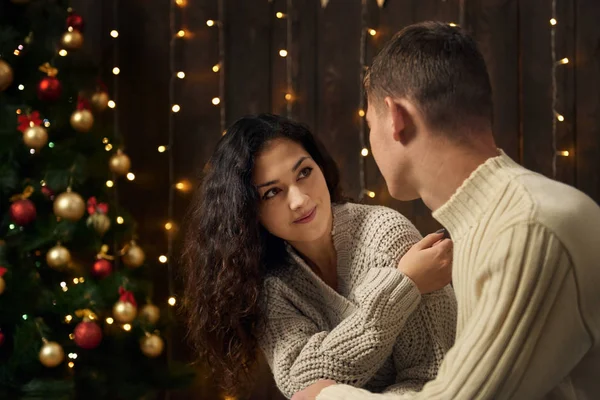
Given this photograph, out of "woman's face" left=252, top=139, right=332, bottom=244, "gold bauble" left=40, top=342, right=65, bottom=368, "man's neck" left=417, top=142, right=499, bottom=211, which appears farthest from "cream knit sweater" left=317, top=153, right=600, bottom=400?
"gold bauble" left=40, top=342, right=65, bottom=368

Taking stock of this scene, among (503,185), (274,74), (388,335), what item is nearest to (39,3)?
(274,74)

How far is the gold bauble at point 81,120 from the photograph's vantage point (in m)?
2.71

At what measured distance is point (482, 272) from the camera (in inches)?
42.9

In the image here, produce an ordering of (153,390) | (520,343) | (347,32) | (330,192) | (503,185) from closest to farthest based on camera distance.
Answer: (520,343) → (503,185) → (330,192) → (153,390) → (347,32)

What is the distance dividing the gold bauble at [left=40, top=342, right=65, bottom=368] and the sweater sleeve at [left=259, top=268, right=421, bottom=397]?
962 millimetres

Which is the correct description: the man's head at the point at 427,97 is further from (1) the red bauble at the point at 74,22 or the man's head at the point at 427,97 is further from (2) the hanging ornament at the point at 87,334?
(1) the red bauble at the point at 74,22

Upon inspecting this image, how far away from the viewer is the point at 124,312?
8.81ft

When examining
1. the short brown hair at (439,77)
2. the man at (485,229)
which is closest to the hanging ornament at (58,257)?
the man at (485,229)

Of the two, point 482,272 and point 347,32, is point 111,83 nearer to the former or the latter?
point 347,32

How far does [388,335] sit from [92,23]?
218 cm

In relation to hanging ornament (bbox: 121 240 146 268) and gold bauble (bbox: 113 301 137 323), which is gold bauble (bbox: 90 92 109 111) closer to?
hanging ornament (bbox: 121 240 146 268)

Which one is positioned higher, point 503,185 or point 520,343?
point 503,185

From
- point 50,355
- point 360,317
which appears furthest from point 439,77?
point 50,355

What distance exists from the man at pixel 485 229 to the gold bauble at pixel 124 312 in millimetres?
1485
